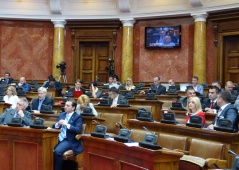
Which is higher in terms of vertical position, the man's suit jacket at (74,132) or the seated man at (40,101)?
the seated man at (40,101)

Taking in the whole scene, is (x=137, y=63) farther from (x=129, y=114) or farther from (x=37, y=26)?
(x=129, y=114)

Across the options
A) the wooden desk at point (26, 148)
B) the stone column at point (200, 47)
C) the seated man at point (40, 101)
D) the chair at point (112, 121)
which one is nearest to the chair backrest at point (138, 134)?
the wooden desk at point (26, 148)

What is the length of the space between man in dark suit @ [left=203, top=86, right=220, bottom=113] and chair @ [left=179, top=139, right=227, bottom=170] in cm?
210

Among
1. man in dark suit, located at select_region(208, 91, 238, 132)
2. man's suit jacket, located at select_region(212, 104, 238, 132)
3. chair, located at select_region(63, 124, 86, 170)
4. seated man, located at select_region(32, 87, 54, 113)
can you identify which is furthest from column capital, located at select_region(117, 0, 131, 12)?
man's suit jacket, located at select_region(212, 104, 238, 132)

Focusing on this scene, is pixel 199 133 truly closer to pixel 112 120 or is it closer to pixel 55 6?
pixel 112 120

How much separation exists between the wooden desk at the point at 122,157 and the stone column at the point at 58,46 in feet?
28.7

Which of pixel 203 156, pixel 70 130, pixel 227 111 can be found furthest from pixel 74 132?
pixel 227 111

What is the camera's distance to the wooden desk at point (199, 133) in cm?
418

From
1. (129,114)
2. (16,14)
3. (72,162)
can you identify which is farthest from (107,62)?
(72,162)

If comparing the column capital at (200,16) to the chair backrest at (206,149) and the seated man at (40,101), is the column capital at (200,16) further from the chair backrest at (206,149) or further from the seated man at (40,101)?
the chair backrest at (206,149)

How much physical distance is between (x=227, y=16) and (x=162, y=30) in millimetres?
2109

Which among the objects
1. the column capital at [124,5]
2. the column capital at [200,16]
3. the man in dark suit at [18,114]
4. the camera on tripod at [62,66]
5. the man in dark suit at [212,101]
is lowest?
the man in dark suit at [18,114]

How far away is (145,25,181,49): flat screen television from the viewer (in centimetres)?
1228

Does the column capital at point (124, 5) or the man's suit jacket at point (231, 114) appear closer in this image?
the man's suit jacket at point (231, 114)
